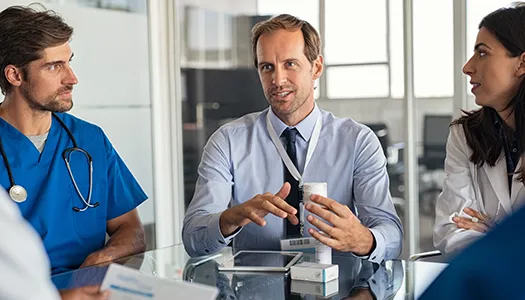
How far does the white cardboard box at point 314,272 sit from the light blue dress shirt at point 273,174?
0.56m

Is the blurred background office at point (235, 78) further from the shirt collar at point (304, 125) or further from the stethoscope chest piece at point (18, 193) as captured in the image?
the stethoscope chest piece at point (18, 193)

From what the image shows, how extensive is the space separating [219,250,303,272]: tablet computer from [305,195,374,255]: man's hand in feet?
0.54

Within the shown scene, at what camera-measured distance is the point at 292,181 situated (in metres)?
2.78

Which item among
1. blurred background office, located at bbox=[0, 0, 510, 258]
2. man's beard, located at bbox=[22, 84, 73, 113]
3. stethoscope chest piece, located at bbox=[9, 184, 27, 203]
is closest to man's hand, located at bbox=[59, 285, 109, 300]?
stethoscope chest piece, located at bbox=[9, 184, 27, 203]

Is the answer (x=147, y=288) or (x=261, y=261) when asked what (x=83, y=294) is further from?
(x=261, y=261)

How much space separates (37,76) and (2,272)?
2378mm

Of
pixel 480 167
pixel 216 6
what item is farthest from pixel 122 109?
pixel 480 167

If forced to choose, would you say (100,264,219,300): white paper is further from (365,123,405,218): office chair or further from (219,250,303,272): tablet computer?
(365,123,405,218): office chair

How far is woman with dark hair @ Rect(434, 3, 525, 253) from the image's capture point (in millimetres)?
2623

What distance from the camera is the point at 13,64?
2828 millimetres

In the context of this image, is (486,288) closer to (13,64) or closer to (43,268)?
(43,268)

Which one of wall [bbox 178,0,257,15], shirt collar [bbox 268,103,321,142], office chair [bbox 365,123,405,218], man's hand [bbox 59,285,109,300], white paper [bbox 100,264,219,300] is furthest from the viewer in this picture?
wall [bbox 178,0,257,15]

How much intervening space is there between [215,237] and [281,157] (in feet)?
1.65

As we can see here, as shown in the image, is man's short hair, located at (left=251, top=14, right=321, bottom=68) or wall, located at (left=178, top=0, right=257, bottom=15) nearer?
man's short hair, located at (left=251, top=14, right=321, bottom=68)
